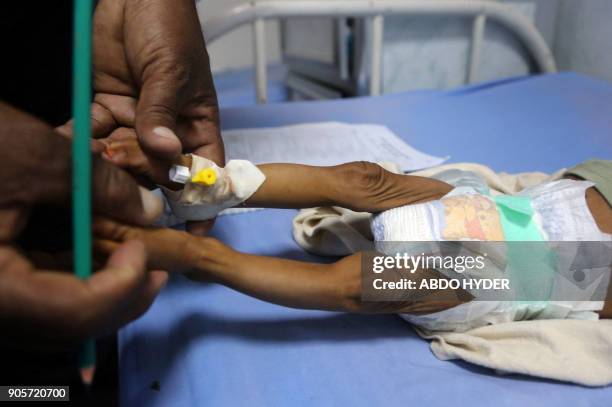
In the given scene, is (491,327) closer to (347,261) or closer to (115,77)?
(347,261)

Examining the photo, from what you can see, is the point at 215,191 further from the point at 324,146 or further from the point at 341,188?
the point at 324,146

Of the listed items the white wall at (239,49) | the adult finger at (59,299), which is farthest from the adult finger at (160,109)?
the white wall at (239,49)

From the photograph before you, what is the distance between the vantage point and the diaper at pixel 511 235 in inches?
27.2

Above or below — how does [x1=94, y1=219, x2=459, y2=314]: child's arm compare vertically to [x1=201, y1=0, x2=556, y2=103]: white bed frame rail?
below

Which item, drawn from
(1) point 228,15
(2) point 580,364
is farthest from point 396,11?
(2) point 580,364

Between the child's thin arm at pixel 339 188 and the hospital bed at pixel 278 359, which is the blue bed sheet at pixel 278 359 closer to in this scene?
the hospital bed at pixel 278 359

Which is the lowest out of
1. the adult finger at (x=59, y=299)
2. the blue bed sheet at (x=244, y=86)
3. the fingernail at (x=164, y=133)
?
the blue bed sheet at (x=244, y=86)

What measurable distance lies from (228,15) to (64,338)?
124 centimetres

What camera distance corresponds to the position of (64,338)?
1.30 ft

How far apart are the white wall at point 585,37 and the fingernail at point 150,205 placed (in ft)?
5.43

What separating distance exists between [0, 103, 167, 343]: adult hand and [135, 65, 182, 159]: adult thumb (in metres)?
0.13

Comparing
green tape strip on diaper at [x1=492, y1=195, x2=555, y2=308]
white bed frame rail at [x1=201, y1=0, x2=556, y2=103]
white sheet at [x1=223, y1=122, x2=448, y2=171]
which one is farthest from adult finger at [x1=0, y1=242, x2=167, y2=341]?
white bed frame rail at [x1=201, y1=0, x2=556, y2=103]

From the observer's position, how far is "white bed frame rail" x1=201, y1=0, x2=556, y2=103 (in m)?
1.45
